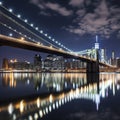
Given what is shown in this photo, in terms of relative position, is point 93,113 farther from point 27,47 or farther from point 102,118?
point 27,47

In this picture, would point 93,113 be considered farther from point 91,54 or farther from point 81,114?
point 91,54

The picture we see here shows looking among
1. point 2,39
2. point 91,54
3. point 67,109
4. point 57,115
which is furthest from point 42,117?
point 91,54

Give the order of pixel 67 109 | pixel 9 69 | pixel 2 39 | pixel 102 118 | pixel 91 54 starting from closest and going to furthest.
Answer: pixel 102 118, pixel 67 109, pixel 2 39, pixel 91 54, pixel 9 69

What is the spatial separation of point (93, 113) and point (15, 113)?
354 centimetres

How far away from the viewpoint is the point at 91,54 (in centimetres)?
7919

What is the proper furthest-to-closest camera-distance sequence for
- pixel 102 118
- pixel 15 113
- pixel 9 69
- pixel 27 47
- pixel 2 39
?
pixel 9 69
pixel 27 47
pixel 2 39
pixel 15 113
pixel 102 118

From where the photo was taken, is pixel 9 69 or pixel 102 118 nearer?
pixel 102 118

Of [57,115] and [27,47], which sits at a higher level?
[27,47]

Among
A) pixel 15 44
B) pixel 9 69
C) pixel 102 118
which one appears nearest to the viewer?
pixel 102 118

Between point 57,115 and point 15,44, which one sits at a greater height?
point 15,44

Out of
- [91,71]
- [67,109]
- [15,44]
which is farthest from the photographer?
[91,71]

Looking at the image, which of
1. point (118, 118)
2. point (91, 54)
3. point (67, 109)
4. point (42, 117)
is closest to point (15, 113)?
point (42, 117)

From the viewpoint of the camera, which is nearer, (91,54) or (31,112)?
(31,112)

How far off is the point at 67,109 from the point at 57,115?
1727 mm
